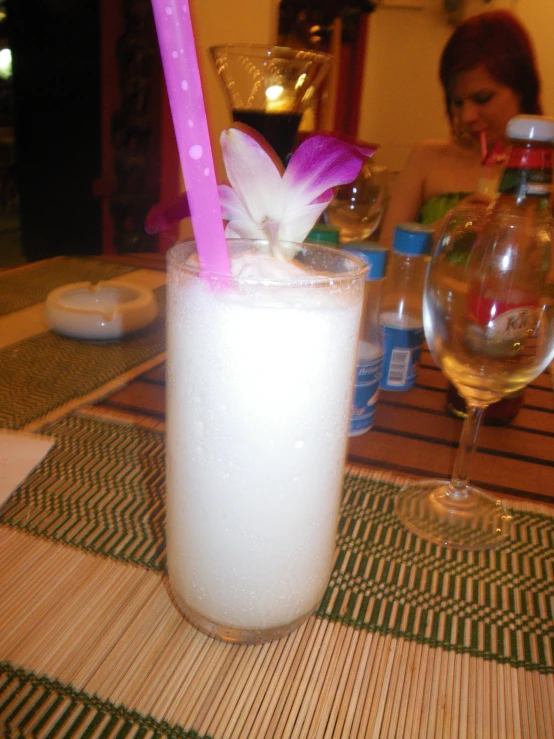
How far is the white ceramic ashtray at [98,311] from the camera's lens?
732mm

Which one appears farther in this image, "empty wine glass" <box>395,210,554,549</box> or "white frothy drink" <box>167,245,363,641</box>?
"empty wine glass" <box>395,210,554,549</box>

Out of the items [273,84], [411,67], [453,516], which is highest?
[411,67]

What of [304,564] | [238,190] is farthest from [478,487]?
[238,190]

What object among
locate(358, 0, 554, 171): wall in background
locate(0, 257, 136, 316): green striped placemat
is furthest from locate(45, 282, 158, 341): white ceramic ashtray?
locate(358, 0, 554, 171): wall in background

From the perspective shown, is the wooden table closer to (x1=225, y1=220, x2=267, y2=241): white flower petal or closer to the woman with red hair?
(x1=225, y1=220, x2=267, y2=241): white flower petal

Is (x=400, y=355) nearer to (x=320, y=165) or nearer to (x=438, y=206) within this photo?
(x=320, y=165)

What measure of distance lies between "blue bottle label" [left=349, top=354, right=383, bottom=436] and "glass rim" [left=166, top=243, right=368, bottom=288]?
215 millimetres

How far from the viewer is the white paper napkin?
1.49 ft

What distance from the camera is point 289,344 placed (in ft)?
0.93

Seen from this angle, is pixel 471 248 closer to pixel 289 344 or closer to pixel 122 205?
pixel 289 344

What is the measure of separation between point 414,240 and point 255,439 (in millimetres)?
415

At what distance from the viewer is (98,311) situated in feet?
2.41

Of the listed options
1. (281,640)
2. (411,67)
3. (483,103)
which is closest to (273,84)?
(281,640)

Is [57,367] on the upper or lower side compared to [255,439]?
lower
